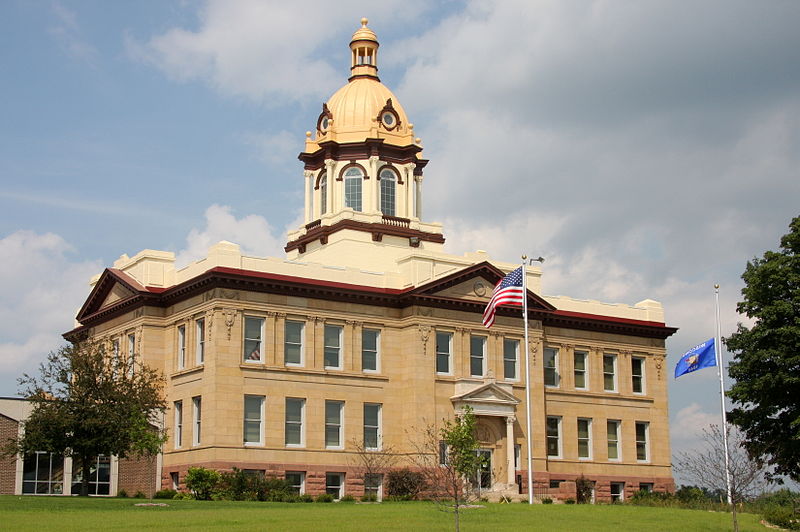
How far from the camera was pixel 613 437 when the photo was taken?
75.9 m

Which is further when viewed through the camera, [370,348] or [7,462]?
[370,348]

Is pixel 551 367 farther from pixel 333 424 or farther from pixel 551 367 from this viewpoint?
pixel 333 424

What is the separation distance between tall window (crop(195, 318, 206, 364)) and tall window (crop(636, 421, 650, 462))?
28706mm

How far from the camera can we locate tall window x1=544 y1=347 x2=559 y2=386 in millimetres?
73250

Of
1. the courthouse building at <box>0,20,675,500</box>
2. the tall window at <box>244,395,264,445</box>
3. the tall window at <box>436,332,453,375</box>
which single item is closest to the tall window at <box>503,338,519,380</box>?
the courthouse building at <box>0,20,675,500</box>

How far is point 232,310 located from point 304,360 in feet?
15.8

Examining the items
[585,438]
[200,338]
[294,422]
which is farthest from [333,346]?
[585,438]

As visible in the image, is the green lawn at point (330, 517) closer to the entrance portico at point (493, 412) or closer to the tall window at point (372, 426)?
the tall window at point (372, 426)

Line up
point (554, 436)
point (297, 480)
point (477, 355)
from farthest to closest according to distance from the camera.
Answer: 1. point (554, 436)
2. point (477, 355)
3. point (297, 480)

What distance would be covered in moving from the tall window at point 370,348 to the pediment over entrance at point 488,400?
4691 millimetres

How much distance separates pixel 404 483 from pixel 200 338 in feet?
42.7

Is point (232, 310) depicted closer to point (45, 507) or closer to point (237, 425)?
point (237, 425)

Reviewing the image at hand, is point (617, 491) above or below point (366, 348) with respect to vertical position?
below

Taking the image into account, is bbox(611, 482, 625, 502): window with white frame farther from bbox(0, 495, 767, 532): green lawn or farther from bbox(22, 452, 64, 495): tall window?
bbox(22, 452, 64, 495): tall window
